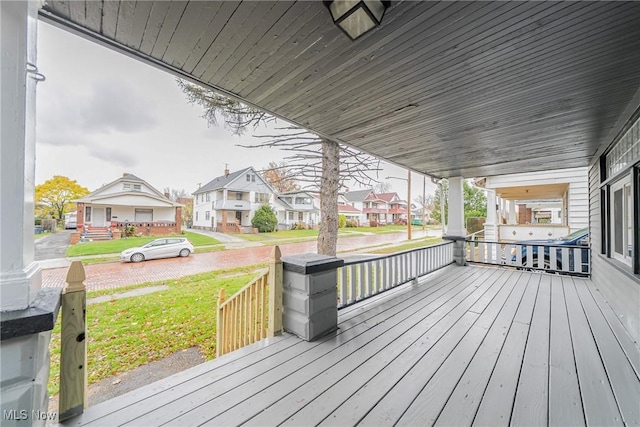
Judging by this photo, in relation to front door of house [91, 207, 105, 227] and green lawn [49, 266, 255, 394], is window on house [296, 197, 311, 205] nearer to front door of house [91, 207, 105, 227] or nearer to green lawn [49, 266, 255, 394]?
front door of house [91, 207, 105, 227]

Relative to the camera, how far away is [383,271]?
3.89 m

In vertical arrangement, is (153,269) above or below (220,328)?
below

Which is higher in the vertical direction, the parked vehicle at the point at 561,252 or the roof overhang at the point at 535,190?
the roof overhang at the point at 535,190

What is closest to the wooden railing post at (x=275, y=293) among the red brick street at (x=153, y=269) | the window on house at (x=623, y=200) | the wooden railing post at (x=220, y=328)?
the wooden railing post at (x=220, y=328)

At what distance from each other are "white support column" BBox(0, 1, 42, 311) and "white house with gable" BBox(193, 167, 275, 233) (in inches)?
755

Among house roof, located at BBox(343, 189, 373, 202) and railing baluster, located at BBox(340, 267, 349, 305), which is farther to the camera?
house roof, located at BBox(343, 189, 373, 202)

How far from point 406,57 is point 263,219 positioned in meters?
19.5

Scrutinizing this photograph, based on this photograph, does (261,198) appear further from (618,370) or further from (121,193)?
(618,370)

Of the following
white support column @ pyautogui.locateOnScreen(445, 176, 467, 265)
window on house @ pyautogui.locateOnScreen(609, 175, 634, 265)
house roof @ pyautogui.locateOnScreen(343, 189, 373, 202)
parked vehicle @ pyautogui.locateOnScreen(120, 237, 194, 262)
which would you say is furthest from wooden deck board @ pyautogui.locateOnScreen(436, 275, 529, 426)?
house roof @ pyautogui.locateOnScreen(343, 189, 373, 202)

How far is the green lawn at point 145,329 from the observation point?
3.66 m

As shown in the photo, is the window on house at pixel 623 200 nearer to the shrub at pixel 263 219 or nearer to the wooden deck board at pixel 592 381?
the wooden deck board at pixel 592 381

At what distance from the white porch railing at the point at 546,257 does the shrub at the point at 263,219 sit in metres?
16.3

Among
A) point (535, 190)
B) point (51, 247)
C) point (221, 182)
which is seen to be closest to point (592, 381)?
point (535, 190)

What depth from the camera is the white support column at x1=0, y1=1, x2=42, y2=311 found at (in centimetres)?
113
